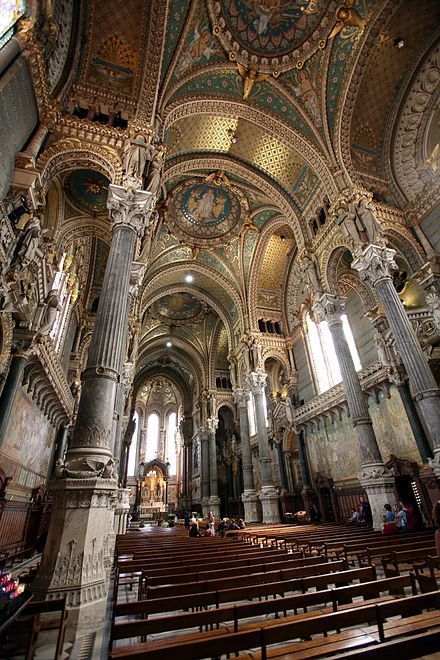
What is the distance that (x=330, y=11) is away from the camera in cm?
1095

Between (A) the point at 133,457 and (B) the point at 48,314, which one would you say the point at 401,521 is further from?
(A) the point at 133,457

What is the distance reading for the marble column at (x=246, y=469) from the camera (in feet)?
54.8

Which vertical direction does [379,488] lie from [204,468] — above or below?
below

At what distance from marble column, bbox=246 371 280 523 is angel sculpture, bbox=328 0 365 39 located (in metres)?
14.5

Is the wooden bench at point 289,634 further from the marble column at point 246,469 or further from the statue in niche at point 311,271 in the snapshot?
the marble column at point 246,469

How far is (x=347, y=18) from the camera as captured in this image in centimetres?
1084

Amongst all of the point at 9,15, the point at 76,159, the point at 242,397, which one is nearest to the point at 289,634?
the point at 9,15

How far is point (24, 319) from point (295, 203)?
12.0 meters

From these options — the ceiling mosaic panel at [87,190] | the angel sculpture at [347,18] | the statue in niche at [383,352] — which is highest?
the angel sculpture at [347,18]

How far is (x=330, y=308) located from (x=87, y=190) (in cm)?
923

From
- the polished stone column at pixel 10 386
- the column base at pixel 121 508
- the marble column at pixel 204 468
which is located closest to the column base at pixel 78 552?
the polished stone column at pixel 10 386

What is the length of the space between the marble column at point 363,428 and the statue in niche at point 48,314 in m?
8.86

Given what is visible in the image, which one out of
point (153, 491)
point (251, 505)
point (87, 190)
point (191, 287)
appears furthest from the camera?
point (153, 491)

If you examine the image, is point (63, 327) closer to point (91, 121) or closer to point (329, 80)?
point (91, 121)
